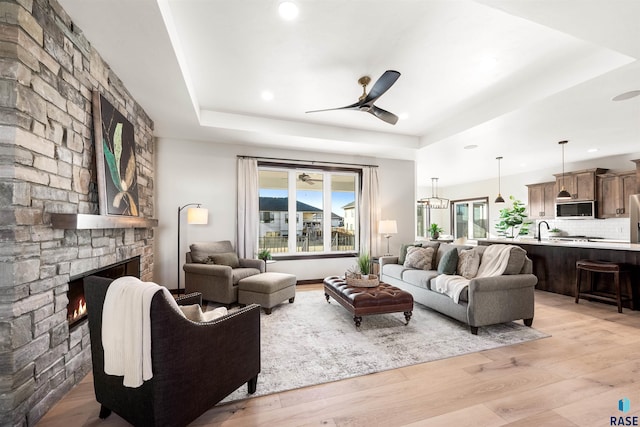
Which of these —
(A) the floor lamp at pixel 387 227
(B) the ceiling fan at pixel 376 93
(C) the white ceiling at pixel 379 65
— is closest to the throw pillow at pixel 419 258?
(A) the floor lamp at pixel 387 227

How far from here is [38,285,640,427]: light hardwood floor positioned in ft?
5.93

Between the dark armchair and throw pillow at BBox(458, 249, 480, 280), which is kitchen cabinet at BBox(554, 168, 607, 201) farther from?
the dark armchair

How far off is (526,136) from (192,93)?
5042 millimetres

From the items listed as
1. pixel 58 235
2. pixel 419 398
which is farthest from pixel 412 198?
pixel 58 235

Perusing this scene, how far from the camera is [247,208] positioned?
522 cm

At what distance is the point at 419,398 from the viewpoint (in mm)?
2027

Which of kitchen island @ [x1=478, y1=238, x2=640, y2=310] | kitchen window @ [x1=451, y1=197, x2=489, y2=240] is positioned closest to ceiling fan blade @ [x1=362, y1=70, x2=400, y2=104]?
kitchen island @ [x1=478, y1=238, x2=640, y2=310]

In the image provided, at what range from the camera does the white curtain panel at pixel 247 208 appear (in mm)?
5148

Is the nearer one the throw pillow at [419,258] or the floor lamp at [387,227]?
the throw pillow at [419,258]

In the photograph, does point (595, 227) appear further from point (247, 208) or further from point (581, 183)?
point (247, 208)

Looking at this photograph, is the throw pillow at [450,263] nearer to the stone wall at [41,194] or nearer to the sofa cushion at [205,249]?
the sofa cushion at [205,249]

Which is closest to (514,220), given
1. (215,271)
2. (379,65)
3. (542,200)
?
(542,200)

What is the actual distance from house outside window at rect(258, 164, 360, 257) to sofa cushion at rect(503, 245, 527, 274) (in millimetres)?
3121

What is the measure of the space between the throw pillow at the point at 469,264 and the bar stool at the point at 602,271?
185 centimetres
